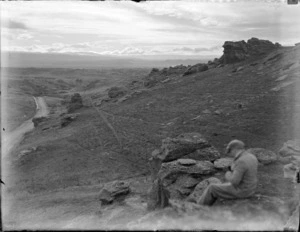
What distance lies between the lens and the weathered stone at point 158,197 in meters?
9.11

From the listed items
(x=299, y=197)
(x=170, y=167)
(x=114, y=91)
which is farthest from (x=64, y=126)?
(x=299, y=197)

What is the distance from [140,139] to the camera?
21.0m

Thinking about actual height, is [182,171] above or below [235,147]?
below

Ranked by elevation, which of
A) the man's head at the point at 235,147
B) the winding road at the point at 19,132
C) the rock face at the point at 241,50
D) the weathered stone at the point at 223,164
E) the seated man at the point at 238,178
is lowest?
the winding road at the point at 19,132

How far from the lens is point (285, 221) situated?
706cm

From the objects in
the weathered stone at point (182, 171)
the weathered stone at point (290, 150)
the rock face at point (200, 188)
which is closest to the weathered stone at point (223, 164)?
the weathered stone at point (182, 171)

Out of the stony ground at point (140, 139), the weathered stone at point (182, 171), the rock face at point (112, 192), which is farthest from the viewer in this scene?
the rock face at point (112, 192)

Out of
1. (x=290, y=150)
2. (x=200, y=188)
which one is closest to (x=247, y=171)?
(x=200, y=188)

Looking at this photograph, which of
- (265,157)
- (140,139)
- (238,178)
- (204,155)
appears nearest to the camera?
(238,178)

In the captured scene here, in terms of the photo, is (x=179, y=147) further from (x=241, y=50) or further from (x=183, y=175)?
(x=241, y=50)

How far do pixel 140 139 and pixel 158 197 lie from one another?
11.5 metres

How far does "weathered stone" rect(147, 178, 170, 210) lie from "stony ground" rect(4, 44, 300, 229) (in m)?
0.39

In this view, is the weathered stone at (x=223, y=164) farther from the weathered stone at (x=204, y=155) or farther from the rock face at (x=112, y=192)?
the rock face at (x=112, y=192)

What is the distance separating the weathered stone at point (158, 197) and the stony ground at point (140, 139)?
0.39 m
